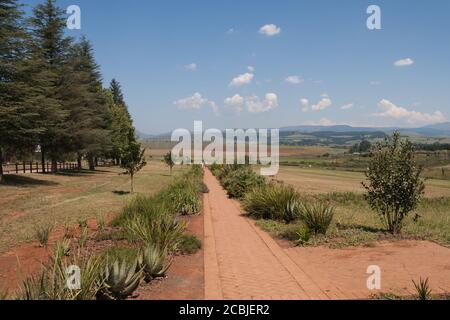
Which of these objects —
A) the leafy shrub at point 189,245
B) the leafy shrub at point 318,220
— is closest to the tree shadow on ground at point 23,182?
the leafy shrub at point 189,245

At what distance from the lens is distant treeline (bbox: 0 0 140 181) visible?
25.2m

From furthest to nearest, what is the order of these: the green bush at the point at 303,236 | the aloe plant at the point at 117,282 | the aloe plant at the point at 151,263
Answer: the green bush at the point at 303,236, the aloe plant at the point at 151,263, the aloe plant at the point at 117,282

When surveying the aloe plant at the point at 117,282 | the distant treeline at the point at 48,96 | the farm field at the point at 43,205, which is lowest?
the farm field at the point at 43,205

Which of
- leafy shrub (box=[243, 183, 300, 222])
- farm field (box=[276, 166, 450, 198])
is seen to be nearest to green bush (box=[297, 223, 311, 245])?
leafy shrub (box=[243, 183, 300, 222])

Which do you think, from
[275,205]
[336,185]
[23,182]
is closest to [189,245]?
[275,205]

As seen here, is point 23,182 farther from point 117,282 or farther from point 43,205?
point 117,282

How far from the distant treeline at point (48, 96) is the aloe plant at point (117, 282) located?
778 inches

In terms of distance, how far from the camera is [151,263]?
777 cm

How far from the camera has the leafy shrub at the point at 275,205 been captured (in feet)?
50.1

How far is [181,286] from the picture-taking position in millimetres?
7539

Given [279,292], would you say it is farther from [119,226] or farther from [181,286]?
[119,226]

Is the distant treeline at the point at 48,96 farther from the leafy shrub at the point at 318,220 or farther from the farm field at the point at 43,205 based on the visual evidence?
the leafy shrub at the point at 318,220

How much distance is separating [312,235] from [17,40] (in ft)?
73.9
